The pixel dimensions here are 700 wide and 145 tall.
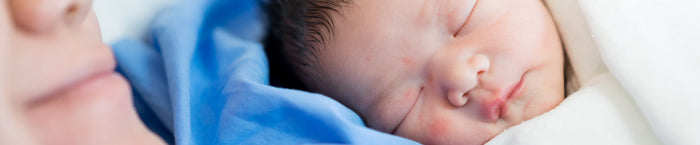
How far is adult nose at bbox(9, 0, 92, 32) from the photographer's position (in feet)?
2.14

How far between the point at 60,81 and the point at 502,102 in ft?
2.02

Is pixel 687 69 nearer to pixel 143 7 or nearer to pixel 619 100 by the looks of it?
pixel 619 100

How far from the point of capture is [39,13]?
660mm

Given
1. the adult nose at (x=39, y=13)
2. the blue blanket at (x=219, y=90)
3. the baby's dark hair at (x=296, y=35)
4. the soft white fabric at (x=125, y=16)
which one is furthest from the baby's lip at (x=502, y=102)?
the soft white fabric at (x=125, y=16)

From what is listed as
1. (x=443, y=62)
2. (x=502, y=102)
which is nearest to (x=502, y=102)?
(x=502, y=102)

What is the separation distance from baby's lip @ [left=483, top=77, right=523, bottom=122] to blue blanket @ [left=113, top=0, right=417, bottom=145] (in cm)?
13

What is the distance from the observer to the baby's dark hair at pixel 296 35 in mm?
996

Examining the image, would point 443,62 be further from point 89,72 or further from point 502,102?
point 89,72

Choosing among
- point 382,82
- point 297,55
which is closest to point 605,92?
point 382,82

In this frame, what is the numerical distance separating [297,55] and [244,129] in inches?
7.5

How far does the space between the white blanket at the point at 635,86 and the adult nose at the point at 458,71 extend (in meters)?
0.09

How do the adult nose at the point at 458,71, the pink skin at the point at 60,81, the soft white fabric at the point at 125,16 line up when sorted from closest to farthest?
the pink skin at the point at 60,81
the adult nose at the point at 458,71
the soft white fabric at the point at 125,16

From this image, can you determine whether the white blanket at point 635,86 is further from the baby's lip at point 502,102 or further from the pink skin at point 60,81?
the pink skin at point 60,81

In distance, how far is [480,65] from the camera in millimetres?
879
